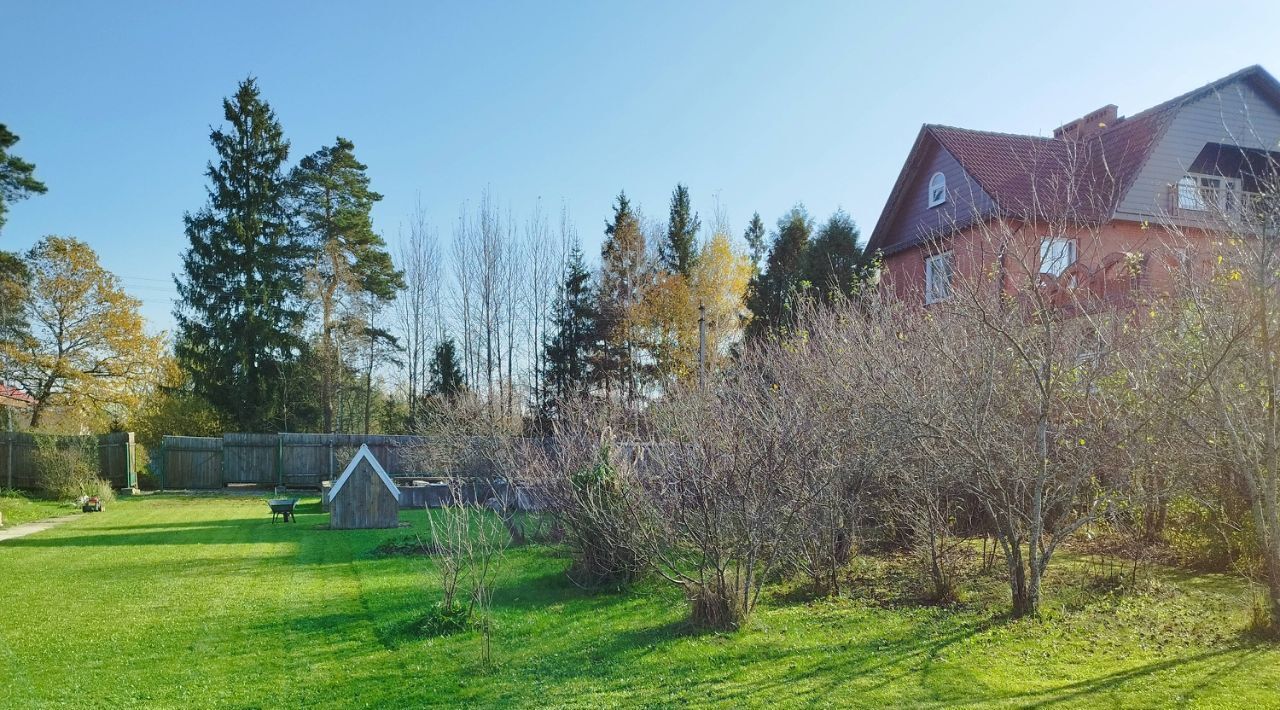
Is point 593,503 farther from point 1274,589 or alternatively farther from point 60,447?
point 60,447

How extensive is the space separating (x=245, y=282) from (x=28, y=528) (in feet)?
53.8

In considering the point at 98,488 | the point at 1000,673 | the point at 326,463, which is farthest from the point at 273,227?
the point at 1000,673

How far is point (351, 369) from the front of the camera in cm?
3178

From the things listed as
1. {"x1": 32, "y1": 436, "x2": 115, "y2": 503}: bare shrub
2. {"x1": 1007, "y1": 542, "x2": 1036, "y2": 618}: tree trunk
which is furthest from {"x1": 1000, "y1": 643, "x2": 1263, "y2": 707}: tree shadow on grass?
{"x1": 32, "y1": 436, "x2": 115, "y2": 503}: bare shrub

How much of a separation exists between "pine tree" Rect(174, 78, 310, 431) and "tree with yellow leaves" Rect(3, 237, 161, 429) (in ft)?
11.1

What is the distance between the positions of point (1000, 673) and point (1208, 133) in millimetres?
16508

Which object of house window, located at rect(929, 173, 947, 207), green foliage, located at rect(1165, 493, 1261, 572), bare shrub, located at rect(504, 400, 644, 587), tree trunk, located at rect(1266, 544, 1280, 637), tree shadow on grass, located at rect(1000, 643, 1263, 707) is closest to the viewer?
tree shadow on grass, located at rect(1000, 643, 1263, 707)

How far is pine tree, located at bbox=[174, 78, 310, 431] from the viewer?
29.8 meters

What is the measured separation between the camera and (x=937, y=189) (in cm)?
1872

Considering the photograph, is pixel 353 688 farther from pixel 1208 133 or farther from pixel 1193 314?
pixel 1208 133

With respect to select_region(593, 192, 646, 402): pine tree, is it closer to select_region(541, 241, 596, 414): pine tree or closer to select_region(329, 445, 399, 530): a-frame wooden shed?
select_region(541, 241, 596, 414): pine tree

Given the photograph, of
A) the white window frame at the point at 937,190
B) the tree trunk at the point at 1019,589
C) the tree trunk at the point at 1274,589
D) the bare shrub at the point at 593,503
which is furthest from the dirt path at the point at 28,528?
the white window frame at the point at 937,190

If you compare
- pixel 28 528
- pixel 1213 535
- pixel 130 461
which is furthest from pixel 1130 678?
pixel 130 461

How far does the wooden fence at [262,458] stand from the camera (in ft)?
83.6
